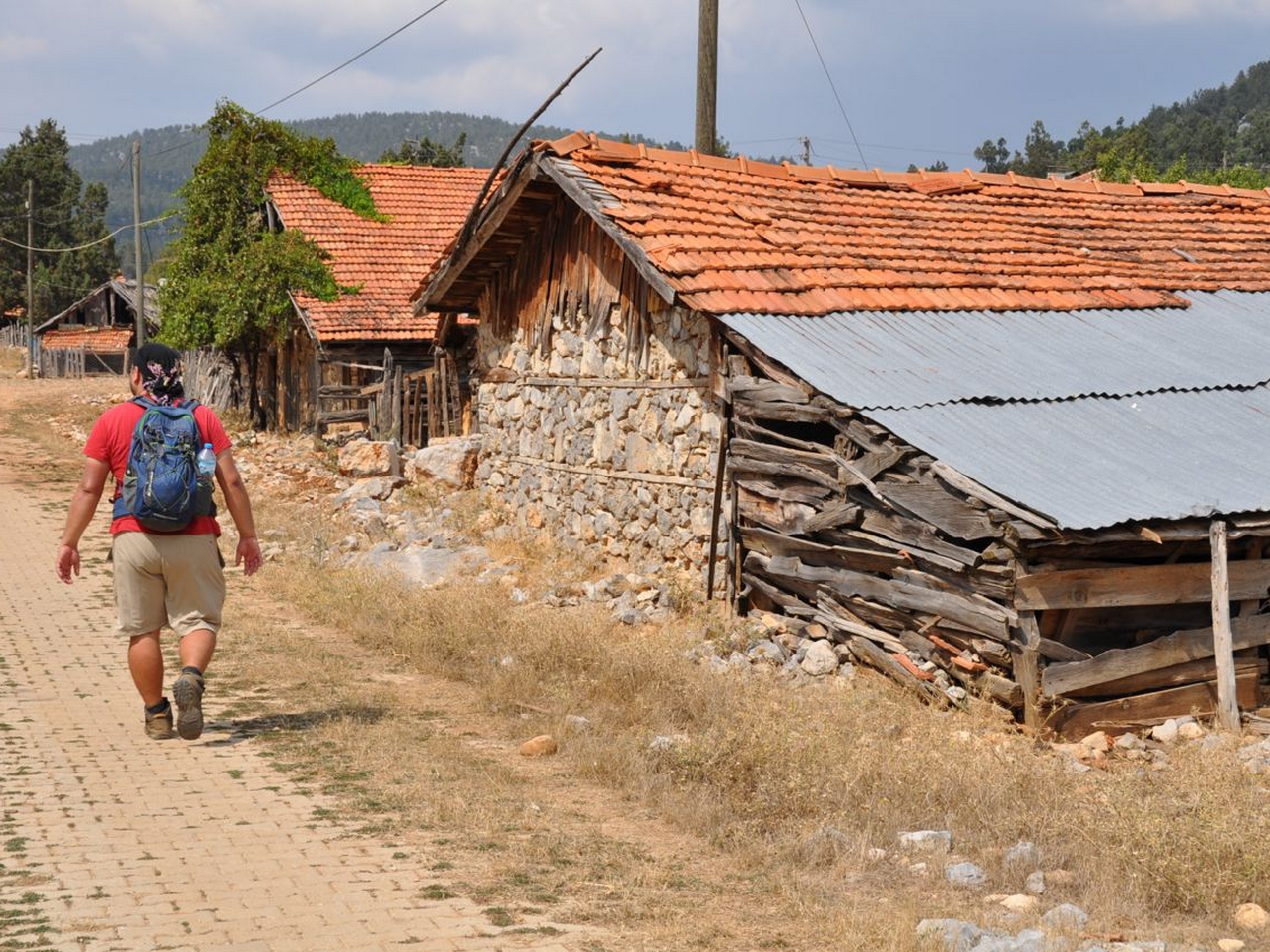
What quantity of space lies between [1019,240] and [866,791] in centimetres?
835

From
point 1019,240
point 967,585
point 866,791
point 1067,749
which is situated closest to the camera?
point 866,791

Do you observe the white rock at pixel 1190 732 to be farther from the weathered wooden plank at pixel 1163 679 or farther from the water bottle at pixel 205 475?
the water bottle at pixel 205 475

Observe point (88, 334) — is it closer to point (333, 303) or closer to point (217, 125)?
point (217, 125)

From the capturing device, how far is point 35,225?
200ft

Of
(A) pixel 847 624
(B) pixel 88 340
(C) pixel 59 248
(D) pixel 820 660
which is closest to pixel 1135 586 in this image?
(A) pixel 847 624

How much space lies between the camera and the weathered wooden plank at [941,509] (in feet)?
26.8

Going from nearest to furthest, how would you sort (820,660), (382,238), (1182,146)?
(820,660)
(382,238)
(1182,146)

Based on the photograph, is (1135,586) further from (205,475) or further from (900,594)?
(205,475)

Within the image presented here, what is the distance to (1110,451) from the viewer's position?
29.9 ft

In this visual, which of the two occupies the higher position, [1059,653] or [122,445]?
[122,445]

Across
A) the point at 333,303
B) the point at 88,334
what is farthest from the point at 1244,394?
the point at 88,334

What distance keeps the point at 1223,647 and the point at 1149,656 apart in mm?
448

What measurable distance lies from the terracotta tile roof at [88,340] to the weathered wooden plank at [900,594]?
41178mm

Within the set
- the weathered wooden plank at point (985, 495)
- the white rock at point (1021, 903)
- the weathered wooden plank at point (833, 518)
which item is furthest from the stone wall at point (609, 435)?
the white rock at point (1021, 903)
